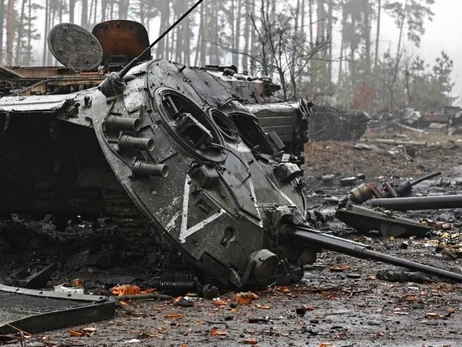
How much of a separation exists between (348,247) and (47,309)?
2.76 m

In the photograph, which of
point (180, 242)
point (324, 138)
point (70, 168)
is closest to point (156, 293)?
point (180, 242)

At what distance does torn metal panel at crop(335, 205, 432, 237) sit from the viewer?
10.7 m

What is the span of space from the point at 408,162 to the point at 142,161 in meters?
15.0

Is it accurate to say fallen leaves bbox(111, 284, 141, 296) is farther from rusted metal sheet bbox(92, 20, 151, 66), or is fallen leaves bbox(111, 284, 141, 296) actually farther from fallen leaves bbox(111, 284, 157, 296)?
rusted metal sheet bbox(92, 20, 151, 66)

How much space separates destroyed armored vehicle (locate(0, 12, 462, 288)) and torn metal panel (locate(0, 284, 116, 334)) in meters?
1.18

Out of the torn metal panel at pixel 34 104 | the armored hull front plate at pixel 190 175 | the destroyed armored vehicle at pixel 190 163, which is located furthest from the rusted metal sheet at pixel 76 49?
the armored hull front plate at pixel 190 175

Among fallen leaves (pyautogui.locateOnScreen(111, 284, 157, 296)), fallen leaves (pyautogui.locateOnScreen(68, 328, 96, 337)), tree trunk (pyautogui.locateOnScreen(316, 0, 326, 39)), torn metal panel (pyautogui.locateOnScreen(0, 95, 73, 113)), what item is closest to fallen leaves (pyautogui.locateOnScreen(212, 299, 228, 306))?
fallen leaves (pyautogui.locateOnScreen(111, 284, 157, 296))

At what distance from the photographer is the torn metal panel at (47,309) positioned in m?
5.18

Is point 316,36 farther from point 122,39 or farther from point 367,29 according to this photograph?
point 122,39

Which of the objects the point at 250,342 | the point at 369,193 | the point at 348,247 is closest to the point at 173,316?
the point at 250,342

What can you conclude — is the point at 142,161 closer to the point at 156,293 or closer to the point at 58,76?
the point at 156,293

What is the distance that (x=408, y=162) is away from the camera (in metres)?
21.1

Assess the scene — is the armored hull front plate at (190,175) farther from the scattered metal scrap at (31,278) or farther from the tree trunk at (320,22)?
the tree trunk at (320,22)

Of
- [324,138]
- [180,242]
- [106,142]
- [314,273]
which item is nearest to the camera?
[180,242]
